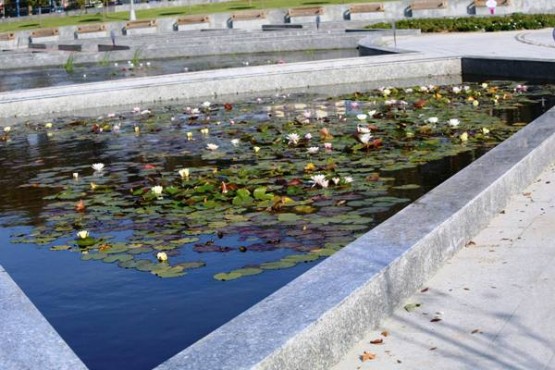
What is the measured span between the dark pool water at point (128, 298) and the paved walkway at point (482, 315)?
3.22 ft

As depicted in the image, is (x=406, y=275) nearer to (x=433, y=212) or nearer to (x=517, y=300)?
(x=517, y=300)

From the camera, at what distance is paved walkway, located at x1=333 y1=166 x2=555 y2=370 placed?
163 inches

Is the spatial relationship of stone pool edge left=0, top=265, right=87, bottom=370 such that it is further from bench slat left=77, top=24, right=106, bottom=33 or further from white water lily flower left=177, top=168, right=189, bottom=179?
bench slat left=77, top=24, right=106, bottom=33

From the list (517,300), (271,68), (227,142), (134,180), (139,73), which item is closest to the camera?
(517,300)

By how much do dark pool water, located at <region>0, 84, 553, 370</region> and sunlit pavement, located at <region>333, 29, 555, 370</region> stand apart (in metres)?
0.96

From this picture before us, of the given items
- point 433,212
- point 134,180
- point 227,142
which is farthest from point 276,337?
point 227,142

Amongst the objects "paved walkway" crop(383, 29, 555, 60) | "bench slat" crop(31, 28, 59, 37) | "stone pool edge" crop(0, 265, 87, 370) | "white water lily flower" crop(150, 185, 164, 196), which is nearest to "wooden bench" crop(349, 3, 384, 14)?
"paved walkway" crop(383, 29, 555, 60)

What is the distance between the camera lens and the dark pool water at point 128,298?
4926 mm

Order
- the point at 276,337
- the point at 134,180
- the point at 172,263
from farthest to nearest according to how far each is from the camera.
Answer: the point at 134,180, the point at 172,263, the point at 276,337

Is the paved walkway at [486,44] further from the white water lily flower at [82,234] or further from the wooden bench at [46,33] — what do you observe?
the wooden bench at [46,33]

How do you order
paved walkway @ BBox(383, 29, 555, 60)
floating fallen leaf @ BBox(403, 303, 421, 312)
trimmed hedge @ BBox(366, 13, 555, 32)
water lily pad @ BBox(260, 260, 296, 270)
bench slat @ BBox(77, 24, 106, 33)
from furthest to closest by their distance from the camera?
1. bench slat @ BBox(77, 24, 106, 33)
2. trimmed hedge @ BBox(366, 13, 555, 32)
3. paved walkway @ BBox(383, 29, 555, 60)
4. water lily pad @ BBox(260, 260, 296, 270)
5. floating fallen leaf @ BBox(403, 303, 421, 312)

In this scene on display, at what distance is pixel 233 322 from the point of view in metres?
4.07

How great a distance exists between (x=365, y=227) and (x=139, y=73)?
17.1 metres

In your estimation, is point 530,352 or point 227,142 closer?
point 530,352
